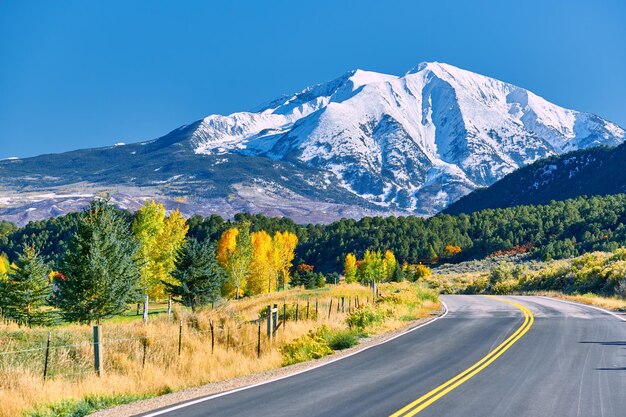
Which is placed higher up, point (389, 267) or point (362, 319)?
point (362, 319)

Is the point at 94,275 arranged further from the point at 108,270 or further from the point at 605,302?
the point at 605,302

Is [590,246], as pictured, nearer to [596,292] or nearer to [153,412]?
[596,292]

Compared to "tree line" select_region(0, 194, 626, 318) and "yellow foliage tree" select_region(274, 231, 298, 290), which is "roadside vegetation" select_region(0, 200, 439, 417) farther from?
"yellow foliage tree" select_region(274, 231, 298, 290)

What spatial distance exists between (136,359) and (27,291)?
2680 cm

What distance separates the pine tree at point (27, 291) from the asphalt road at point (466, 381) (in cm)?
2660

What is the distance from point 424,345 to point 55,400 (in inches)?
463

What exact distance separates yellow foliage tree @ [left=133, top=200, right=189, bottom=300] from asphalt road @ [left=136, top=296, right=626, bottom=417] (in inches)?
1017

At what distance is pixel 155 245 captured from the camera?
4416cm

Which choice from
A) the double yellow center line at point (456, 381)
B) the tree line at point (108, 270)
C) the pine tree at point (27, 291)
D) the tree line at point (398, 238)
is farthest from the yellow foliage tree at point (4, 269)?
the double yellow center line at point (456, 381)

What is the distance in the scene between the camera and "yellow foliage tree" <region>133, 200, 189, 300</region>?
137 ft

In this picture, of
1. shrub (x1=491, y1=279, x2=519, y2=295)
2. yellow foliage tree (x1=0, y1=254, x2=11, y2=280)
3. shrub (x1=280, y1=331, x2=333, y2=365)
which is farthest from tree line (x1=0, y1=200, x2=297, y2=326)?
shrub (x1=491, y1=279, x2=519, y2=295)

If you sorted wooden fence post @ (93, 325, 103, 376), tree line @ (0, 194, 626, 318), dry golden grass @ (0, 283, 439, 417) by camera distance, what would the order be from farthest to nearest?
tree line @ (0, 194, 626, 318)
wooden fence post @ (93, 325, 103, 376)
dry golden grass @ (0, 283, 439, 417)

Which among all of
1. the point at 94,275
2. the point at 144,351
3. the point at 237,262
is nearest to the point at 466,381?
the point at 144,351

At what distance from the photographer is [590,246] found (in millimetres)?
95938
